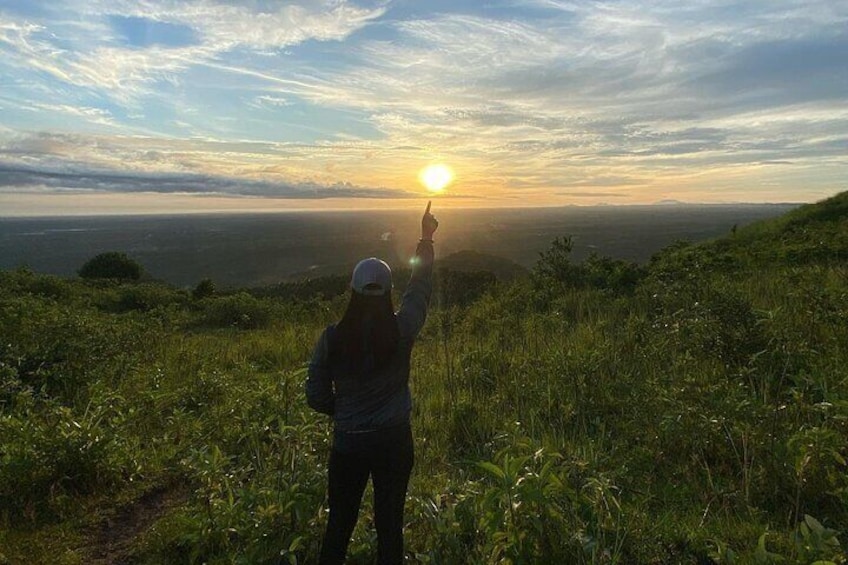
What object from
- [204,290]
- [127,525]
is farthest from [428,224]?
[204,290]

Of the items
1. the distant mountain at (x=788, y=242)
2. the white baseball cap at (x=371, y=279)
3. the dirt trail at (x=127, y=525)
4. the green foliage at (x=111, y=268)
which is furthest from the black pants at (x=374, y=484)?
the green foliage at (x=111, y=268)

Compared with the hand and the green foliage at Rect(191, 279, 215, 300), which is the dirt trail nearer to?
the hand

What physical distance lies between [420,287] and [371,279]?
1.68 feet

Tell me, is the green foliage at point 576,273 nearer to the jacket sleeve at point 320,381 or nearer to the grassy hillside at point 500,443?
the grassy hillside at point 500,443

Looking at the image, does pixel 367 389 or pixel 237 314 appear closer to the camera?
pixel 367 389

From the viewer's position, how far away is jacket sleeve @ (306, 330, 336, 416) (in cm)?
316

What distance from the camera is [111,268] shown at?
29.3 meters

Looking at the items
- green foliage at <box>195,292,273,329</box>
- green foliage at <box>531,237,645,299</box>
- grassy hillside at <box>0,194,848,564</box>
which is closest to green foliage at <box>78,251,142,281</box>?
green foliage at <box>195,292,273,329</box>

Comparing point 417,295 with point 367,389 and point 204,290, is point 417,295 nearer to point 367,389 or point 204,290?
point 367,389

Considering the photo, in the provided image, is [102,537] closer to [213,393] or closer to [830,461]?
[213,393]

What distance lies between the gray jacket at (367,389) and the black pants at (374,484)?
8 cm

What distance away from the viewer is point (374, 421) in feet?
10.2

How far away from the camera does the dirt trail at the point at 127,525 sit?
3955 millimetres

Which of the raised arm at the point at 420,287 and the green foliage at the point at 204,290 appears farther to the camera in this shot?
the green foliage at the point at 204,290
